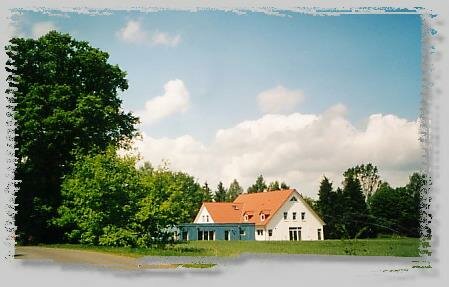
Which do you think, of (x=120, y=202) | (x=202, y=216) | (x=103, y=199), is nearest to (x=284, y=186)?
(x=202, y=216)

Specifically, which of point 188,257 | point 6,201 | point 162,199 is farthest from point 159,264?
point 6,201

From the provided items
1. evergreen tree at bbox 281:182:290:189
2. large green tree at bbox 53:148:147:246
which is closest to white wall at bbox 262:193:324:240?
evergreen tree at bbox 281:182:290:189

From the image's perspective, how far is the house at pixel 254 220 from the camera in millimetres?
9250

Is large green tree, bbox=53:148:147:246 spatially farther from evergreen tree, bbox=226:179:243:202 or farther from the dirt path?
evergreen tree, bbox=226:179:243:202

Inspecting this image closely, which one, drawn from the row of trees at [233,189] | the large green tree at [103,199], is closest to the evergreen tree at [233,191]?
the row of trees at [233,189]

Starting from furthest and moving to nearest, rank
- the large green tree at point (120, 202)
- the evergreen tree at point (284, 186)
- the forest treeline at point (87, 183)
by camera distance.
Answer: the large green tree at point (120, 202), the forest treeline at point (87, 183), the evergreen tree at point (284, 186)

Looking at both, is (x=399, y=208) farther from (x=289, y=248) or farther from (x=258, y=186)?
(x=258, y=186)

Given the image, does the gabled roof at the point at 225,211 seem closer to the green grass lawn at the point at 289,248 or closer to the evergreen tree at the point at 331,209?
the green grass lawn at the point at 289,248

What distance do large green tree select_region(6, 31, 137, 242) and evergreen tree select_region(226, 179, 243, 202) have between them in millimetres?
2066

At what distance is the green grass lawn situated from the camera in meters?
7.55

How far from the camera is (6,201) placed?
7746mm

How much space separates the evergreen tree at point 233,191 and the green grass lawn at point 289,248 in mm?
865

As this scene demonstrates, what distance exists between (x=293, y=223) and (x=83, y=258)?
491 centimetres

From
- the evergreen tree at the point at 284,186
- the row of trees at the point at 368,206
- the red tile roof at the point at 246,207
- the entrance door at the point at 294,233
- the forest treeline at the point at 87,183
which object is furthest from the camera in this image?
the entrance door at the point at 294,233
